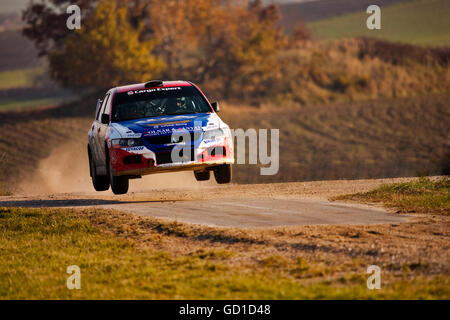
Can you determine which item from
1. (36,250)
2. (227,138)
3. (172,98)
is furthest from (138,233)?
(172,98)

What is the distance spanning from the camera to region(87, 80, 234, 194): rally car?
1430 centimetres

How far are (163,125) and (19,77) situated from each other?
3304 inches

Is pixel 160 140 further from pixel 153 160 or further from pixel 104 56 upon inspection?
pixel 104 56

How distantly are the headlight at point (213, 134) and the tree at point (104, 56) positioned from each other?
1278 inches

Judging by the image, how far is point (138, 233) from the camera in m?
A: 12.9

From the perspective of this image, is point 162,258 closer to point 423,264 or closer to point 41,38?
point 423,264

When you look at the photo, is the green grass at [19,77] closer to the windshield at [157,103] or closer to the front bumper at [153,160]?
the windshield at [157,103]

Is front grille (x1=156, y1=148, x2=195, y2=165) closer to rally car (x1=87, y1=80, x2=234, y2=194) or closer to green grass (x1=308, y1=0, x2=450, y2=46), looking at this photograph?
rally car (x1=87, y1=80, x2=234, y2=194)

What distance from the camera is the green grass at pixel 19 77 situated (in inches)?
3467

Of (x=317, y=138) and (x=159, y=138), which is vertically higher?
(x=159, y=138)

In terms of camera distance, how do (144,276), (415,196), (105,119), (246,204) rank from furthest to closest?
(415,196) < (105,119) < (246,204) < (144,276)

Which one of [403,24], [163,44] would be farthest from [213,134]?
[403,24]

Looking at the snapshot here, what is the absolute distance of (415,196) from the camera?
51.3 feet
